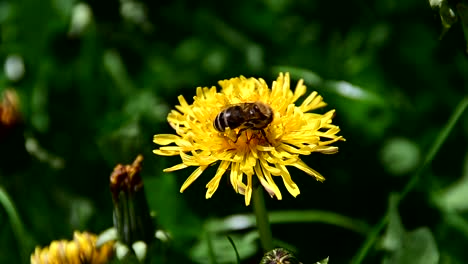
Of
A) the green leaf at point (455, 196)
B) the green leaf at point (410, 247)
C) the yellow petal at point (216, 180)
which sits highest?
the yellow petal at point (216, 180)

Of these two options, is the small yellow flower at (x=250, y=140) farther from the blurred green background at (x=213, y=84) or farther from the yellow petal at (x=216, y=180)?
the blurred green background at (x=213, y=84)

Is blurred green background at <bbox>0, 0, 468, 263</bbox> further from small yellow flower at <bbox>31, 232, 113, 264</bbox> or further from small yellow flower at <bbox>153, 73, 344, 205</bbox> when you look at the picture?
small yellow flower at <bbox>153, 73, 344, 205</bbox>

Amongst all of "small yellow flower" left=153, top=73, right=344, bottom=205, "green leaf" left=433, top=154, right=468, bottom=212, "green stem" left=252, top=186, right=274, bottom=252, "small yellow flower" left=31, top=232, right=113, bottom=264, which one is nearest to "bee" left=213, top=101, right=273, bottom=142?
"small yellow flower" left=153, top=73, right=344, bottom=205

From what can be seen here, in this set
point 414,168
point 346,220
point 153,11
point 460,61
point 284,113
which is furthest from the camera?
point 153,11

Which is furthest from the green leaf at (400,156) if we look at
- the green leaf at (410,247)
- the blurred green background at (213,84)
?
the green leaf at (410,247)

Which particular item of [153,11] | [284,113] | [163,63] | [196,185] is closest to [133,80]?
[163,63]

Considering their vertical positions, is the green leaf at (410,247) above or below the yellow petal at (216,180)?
below

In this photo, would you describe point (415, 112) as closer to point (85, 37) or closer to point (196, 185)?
point (196, 185)

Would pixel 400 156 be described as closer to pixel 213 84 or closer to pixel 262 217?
pixel 213 84
